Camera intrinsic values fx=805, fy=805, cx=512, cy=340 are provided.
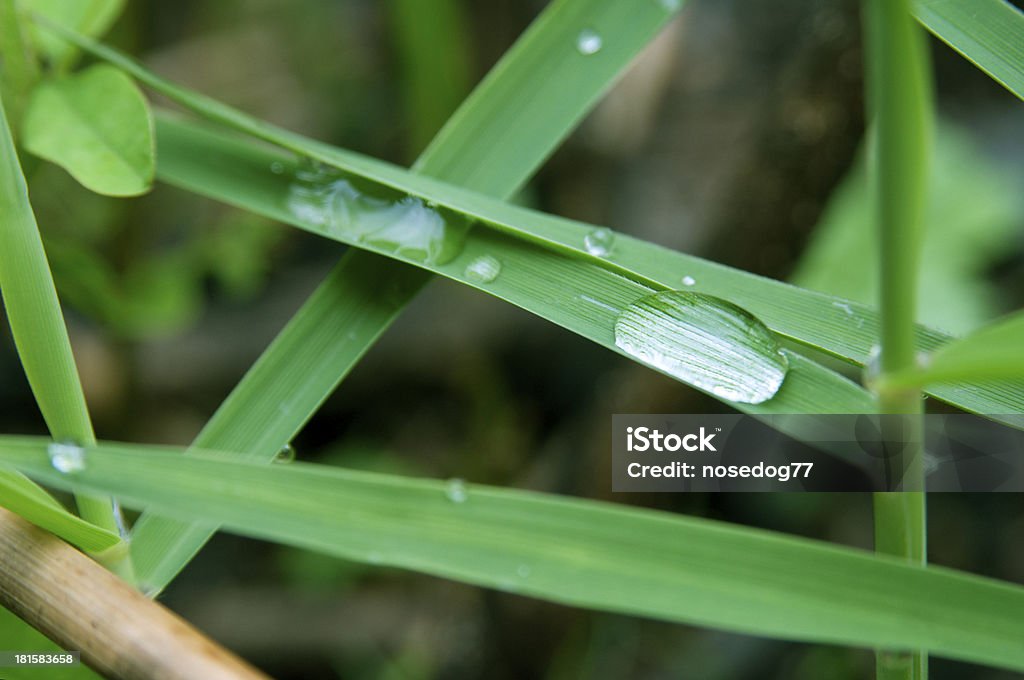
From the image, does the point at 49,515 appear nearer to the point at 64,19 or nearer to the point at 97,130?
the point at 97,130

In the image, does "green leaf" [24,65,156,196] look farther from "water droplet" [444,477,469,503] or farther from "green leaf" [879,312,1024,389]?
"green leaf" [879,312,1024,389]

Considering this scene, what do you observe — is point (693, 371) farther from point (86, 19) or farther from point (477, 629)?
point (477, 629)

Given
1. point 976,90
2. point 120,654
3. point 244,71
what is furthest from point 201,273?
point 976,90

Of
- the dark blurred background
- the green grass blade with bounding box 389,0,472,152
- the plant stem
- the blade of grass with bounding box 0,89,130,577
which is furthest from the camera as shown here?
the green grass blade with bounding box 389,0,472,152

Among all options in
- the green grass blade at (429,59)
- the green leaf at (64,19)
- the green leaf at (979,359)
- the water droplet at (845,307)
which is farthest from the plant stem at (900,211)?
the green grass blade at (429,59)

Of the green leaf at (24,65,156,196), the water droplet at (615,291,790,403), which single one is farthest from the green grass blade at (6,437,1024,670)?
the green leaf at (24,65,156,196)

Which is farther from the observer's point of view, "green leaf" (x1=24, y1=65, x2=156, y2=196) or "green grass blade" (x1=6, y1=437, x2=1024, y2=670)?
"green leaf" (x1=24, y1=65, x2=156, y2=196)

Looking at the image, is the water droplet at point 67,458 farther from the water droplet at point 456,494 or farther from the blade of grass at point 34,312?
the water droplet at point 456,494
